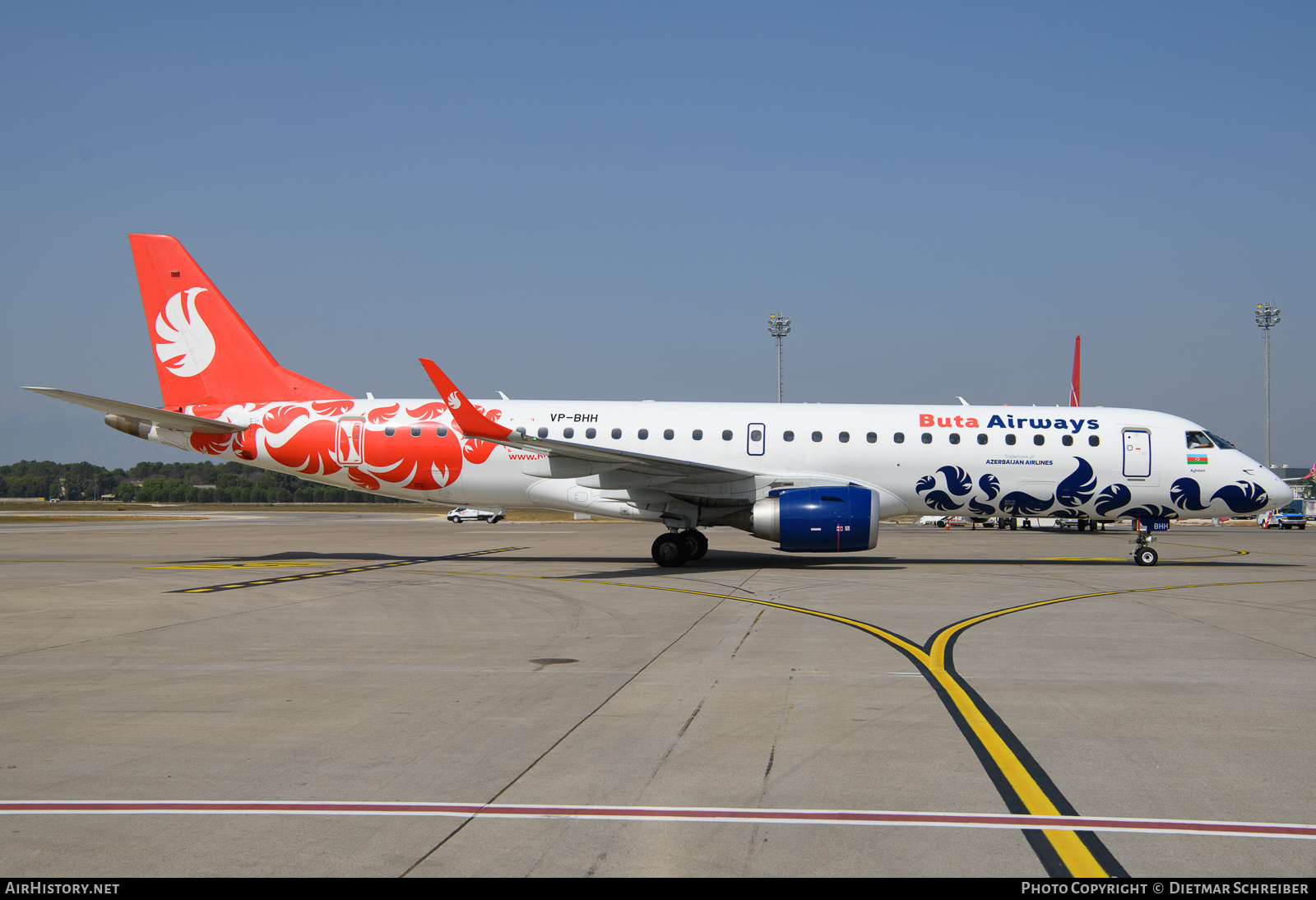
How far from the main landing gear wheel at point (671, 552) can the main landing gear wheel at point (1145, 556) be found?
10.8 m

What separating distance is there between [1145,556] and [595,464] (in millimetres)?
13280

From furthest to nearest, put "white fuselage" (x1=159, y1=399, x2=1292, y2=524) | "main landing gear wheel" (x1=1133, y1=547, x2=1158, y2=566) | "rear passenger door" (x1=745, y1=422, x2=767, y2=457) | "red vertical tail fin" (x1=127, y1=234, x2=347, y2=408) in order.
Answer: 1. "red vertical tail fin" (x1=127, y1=234, x2=347, y2=408)
2. "main landing gear wheel" (x1=1133, y1=547, x2=1158, y2=566)
3. "rear passenger door" (x1=745, y1=422, x2=767, y2=457)
4. "white fuselage" (x1=159, y1=399, x2=1292, y2=524)

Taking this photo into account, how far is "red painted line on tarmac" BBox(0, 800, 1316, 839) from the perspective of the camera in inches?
173

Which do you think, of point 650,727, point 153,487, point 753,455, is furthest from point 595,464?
point 153,487

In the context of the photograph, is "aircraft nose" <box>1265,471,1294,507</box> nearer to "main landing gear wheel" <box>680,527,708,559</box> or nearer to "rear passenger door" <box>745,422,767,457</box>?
"rear passenger door" <box>745,422,767,457</box>

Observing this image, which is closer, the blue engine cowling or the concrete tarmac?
the concrete tarmac

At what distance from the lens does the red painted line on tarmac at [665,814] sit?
173 inches

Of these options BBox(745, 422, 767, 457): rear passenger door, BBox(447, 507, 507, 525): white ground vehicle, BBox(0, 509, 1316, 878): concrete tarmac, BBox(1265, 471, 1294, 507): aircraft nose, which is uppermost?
BBox(745, 422, 767, 457): rear passenger door

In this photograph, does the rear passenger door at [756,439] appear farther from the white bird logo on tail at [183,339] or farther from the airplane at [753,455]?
the white bird logo on tail at [183,339]

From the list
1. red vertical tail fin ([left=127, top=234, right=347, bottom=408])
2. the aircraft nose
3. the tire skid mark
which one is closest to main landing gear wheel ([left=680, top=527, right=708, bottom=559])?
the tire skid mark

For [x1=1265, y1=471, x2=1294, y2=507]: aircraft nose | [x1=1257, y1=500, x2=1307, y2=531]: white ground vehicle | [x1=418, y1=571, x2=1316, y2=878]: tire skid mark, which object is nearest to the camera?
[x1=418, y1=571, x2=1316, y2=878]: tire skid mark

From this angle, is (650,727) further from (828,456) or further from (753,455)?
(828,456)

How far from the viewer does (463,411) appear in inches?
680
